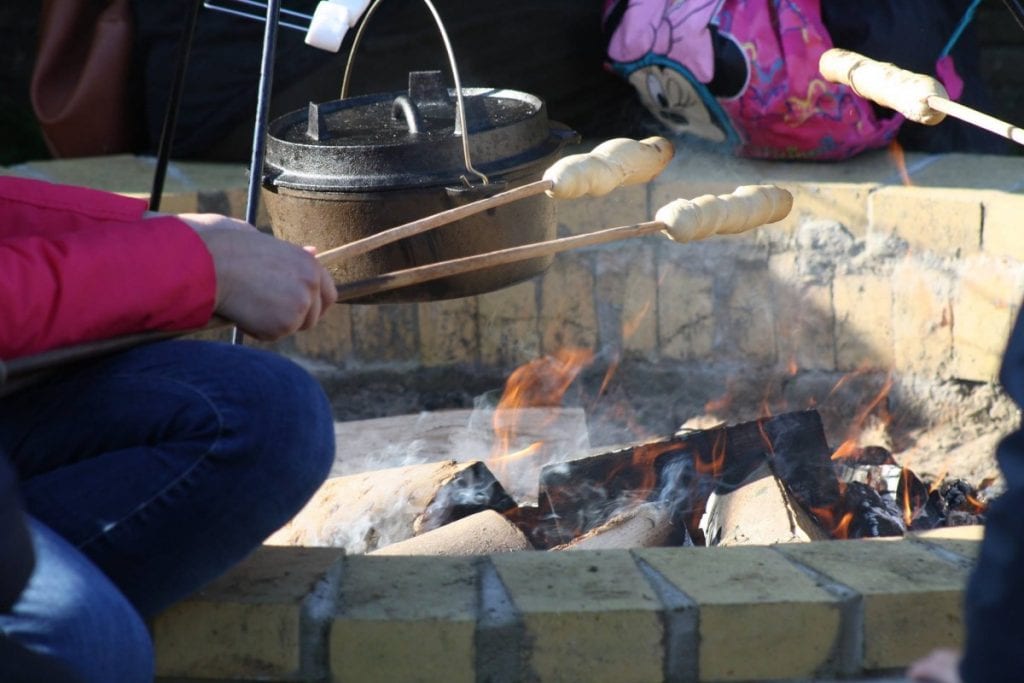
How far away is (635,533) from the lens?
2.22 m

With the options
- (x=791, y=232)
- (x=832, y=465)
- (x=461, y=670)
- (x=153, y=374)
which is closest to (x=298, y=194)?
(x=153, y=374)

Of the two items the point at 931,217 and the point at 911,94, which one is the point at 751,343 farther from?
the point at 911,94

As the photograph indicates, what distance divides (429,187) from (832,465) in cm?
99

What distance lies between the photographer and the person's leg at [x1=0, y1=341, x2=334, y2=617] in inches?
61.7

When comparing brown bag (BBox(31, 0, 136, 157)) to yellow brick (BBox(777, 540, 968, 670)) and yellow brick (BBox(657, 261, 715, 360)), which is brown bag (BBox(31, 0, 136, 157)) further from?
yellow brick (BBox(777, 540, 968, 670))

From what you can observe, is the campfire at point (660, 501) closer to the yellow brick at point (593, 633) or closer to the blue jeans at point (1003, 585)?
the yellow brick at point (593, 633)

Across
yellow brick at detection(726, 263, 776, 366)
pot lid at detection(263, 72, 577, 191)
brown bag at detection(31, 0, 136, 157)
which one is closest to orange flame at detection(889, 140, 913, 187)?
yellow brick at detection(726, 263, 776, 366)

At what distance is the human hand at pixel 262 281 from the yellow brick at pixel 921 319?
1.71 meters

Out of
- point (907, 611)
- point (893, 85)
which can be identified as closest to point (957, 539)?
point (907, 611)

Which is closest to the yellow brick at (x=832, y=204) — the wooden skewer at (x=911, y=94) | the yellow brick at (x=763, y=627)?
the wooden skewer at (x=911, y=94)

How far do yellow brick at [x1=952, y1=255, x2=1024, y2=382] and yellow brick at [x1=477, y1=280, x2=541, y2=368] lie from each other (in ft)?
3.28

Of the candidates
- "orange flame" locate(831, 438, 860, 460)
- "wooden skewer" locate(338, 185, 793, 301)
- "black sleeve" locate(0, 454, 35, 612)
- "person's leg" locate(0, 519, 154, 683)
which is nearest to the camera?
"black sleeve" locate(0, 454, 35, 612)

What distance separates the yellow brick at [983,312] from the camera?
2.85 meters

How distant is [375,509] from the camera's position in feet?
8.04
